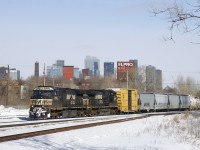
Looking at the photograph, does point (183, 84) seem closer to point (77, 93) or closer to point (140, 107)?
point (140, 107)

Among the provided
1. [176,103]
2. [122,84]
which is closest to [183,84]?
[122,84]

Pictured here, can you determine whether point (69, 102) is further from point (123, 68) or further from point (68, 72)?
point (68, 72)

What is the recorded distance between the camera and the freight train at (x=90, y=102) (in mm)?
39031

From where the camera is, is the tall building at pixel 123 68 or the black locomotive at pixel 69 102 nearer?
the black locomotive at pixel 69 102

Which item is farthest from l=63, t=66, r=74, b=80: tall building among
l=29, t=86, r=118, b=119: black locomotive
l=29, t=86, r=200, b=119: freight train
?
l=29, t=86, r=118, b=119: black locomotive

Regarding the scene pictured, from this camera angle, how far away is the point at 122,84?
145250 millimetres

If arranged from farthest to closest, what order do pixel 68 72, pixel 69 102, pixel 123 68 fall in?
pixel 68 72 < pixel 123 68 < pixel 69 102

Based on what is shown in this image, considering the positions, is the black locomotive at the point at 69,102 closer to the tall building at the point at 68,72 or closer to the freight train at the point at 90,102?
the freight train at the point at 90,102

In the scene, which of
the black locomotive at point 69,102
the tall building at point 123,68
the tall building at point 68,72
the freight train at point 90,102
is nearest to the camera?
the black locomotive at point 69,102

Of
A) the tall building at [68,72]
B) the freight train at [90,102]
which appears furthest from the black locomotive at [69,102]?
the tall building at [68,72]

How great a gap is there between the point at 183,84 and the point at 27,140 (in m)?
153

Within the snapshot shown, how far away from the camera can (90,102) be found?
47.2m

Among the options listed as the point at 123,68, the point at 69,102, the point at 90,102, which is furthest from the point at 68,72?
the point at 69,102

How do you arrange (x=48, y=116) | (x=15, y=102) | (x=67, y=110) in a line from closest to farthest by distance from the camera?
(x=48, y=116) < (x=67, y=110) < (x=15, y=102)
